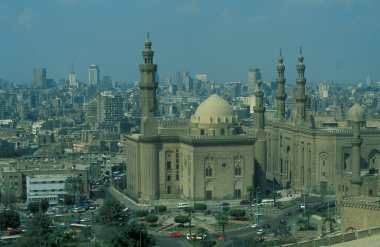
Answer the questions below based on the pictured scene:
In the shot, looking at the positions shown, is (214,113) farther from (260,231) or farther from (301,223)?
(301,223)

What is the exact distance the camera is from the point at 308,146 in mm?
37719

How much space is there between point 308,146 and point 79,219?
37.7 feet

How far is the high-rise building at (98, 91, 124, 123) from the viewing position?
93000mm

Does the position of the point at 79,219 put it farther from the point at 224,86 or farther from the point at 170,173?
Result: the point at 224,86

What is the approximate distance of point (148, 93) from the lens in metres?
36.5

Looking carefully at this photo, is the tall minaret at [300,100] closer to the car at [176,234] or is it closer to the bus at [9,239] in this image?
the car at [176,234]

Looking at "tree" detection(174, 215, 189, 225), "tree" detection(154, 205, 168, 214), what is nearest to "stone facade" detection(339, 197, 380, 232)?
"tree" detection(174, 215, 189, 225)

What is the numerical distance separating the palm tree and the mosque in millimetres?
2444

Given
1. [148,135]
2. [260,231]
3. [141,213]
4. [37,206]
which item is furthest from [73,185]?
[260,231]

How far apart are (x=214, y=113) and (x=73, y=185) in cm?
757

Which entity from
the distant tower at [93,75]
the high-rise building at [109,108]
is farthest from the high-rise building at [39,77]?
the high-rise building at [109,108]

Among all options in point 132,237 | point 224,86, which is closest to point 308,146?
point 132,237

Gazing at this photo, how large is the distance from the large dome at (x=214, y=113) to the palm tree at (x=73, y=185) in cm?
626

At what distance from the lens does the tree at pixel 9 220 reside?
2984 cm
